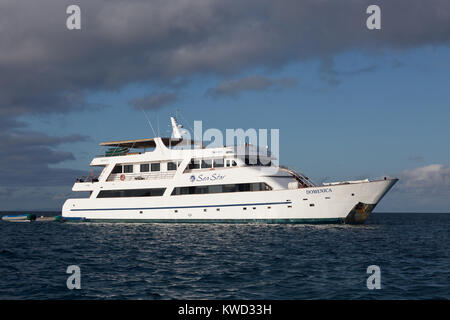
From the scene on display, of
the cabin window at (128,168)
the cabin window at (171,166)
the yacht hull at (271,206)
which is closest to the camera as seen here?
the yacht hull at (271,206)

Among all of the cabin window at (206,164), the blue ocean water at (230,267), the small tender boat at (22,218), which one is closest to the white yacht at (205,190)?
the cabin window at (206,164)

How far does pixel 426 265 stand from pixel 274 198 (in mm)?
16298

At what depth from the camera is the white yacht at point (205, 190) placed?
101 feet

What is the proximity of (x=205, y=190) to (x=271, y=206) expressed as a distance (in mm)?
6035

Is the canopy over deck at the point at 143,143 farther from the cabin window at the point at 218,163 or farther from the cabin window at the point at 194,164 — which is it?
the cabin window at the point at 218,163

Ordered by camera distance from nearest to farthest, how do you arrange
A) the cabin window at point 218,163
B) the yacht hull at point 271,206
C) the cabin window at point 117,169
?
the yacht hull at point 271,206 → the cabin window at point 218,163 → the cabin window at point 117,169

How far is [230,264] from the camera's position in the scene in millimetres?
16188

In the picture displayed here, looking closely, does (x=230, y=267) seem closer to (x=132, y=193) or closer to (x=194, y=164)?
(x=194, y=164)

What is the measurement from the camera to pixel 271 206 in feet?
105

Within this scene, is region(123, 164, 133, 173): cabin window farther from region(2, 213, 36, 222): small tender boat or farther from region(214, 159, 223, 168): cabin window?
region(2, 213, 36, 222): small tender boat

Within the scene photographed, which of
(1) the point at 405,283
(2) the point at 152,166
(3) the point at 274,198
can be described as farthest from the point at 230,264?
(2) the point at 152,166

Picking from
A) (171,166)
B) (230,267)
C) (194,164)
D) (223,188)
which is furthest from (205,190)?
(230,267)

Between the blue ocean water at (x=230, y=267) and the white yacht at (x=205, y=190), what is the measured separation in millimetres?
5391

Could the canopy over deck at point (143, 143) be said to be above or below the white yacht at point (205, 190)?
above
